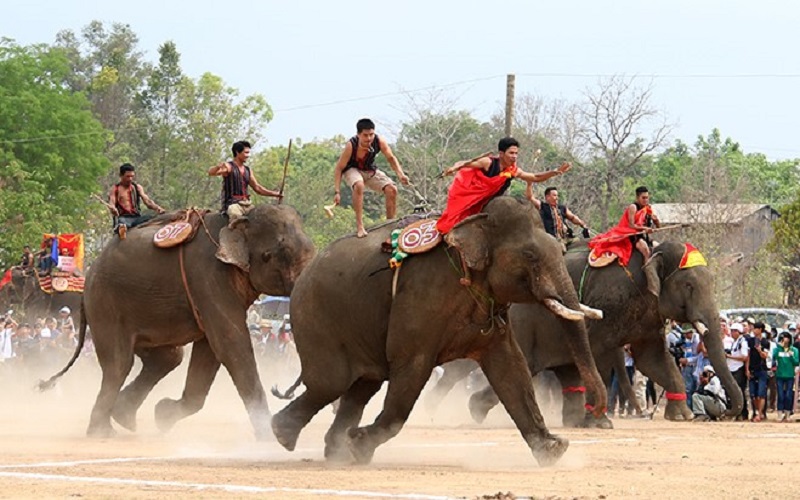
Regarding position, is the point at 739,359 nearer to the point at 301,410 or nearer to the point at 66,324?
the point at 301,410

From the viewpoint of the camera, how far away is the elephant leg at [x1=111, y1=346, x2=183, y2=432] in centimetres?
1972

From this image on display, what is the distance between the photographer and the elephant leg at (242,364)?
17.6m

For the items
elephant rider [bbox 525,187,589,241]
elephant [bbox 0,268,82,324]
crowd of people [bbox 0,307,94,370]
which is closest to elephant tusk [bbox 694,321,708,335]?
elephant rider [bbox 525,187,589,241]

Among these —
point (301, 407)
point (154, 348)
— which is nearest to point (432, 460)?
point (301, 407)

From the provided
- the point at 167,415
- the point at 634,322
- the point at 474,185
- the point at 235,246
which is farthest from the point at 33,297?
the point at 474,185

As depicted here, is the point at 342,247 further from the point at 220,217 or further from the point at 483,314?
the point at 220,217

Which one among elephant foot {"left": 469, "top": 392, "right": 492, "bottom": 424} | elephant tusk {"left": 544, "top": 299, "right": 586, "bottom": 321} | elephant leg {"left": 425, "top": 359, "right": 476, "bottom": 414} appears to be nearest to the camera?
elephant tusk {"left": 544, "top": 299, "right": 586, "bottom": 321}

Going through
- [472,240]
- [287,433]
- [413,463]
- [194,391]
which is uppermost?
[472,240]

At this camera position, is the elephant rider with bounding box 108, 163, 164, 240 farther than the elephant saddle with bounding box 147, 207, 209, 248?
Yes

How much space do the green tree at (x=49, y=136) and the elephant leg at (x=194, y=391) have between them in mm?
43280

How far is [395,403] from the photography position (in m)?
14.5

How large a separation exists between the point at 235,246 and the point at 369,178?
221 cm

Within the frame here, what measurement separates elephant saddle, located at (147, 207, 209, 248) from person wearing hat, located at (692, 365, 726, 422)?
32.5 feet

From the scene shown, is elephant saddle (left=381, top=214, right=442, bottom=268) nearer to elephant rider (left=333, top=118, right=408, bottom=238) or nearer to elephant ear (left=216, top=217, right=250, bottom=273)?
elephant rider (left=333, top=118, right=408, bottom=238)
